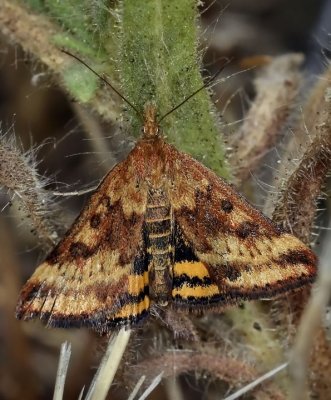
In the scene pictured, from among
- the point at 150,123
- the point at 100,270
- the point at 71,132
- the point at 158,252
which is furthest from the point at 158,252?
the point at 71,132

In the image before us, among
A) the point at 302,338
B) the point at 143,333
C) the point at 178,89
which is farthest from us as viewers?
the point at 143,333

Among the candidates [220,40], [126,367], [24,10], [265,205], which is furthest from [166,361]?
[220,40]

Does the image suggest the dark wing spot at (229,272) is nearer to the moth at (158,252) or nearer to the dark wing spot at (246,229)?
the moth at (158,252)

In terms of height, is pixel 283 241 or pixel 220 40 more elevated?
pixel 220 40

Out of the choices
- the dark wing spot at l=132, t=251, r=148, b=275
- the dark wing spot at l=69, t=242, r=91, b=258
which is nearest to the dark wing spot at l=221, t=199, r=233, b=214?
the dark wing spot at l=132, t=251, r=148, b=275

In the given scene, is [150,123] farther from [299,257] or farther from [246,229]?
[299,257]

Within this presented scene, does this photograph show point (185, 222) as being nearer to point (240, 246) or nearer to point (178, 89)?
point (240, 246)

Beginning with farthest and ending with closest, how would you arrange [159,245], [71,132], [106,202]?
[71,132] < [106,202] < [159,245]
